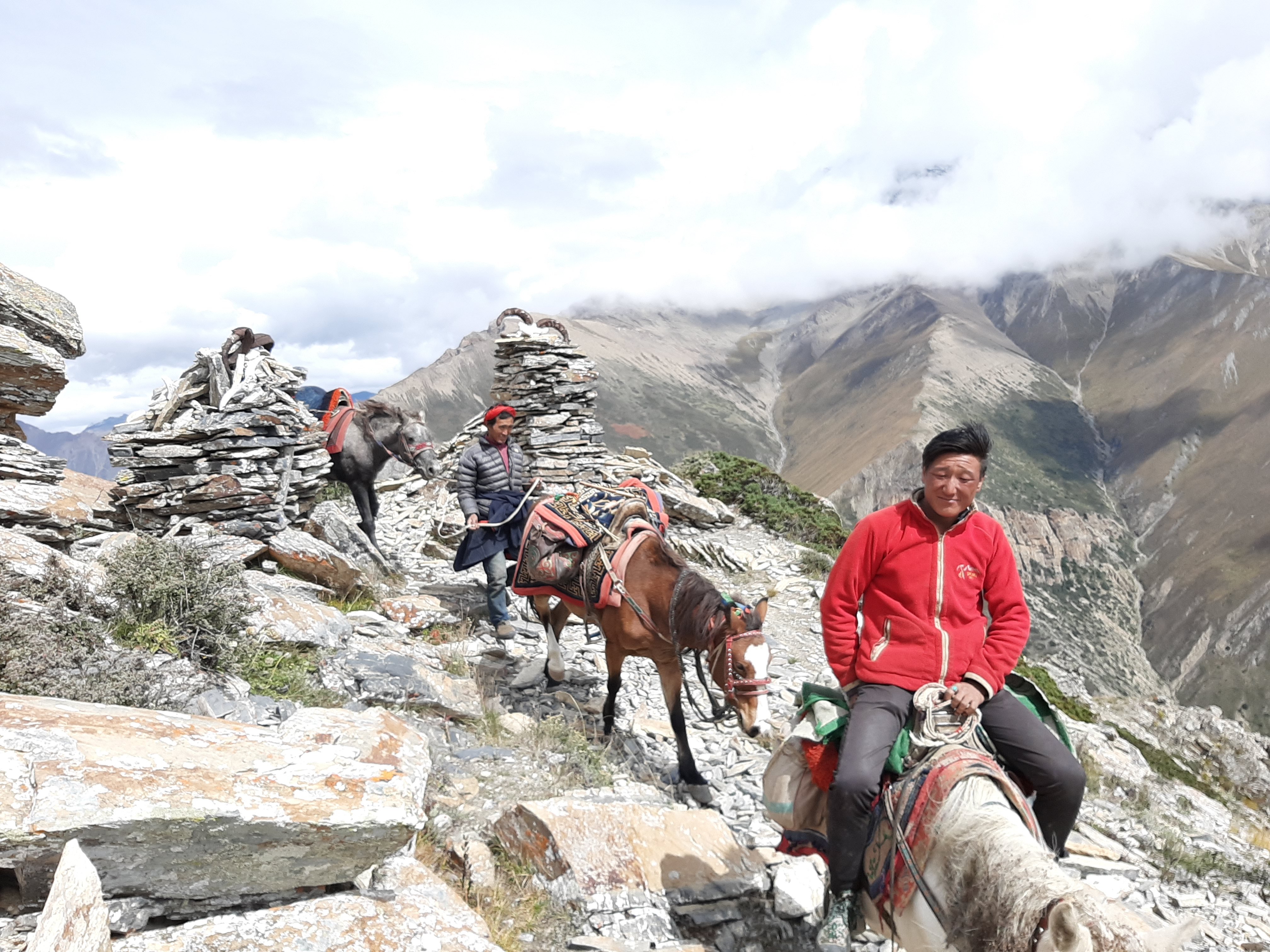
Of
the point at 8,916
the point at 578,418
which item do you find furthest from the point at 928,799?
A: the point at 578,418

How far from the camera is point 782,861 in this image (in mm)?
4590

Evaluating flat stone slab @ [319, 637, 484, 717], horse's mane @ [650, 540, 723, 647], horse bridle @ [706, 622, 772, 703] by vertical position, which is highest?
horse's mane @ [650, 540, 723, 647]

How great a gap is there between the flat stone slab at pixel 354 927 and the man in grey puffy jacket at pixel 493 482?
4.97 metres

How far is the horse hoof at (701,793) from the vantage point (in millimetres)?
5488

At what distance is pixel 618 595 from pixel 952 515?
10.1 ft

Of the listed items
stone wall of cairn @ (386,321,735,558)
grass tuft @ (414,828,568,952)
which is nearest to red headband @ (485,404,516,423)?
grass tuft @ (414,828,568,952)

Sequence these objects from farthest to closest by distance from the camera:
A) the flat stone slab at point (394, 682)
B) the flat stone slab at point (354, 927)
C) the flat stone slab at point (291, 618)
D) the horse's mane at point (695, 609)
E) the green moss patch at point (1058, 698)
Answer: the green moss patch at point (1058, 698), the flat stone slab at point (291, 618), the flat stone slab at point (394, 682), the horse's mane at point (695, 609), the flat stone slab at point (354, 927)

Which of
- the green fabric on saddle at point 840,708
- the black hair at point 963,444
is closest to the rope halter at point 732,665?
the green fabric on saddle at point 840,708

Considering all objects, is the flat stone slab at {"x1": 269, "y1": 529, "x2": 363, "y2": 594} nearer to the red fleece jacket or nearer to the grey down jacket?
the grey down jacket

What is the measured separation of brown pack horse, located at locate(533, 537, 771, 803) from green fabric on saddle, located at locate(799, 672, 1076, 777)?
61cm

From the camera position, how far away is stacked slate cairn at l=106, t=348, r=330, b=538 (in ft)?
26.0

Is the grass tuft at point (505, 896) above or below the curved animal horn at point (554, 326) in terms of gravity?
below

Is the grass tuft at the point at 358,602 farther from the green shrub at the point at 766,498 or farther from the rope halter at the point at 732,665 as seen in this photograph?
the green shrub at the point at 766,498

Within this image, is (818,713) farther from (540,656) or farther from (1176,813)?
(1176,813)
